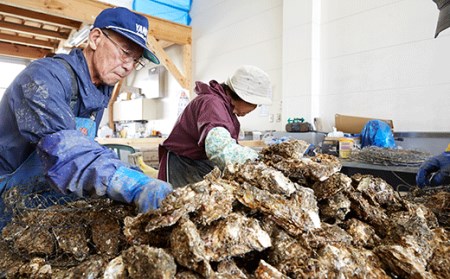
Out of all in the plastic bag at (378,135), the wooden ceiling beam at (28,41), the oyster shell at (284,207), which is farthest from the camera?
the wooden ceiling beam at (28,41)

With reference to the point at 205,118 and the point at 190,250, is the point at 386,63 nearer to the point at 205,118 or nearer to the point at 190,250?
the point at 205,118

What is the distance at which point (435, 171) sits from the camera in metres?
1.88

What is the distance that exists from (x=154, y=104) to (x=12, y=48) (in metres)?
3.71

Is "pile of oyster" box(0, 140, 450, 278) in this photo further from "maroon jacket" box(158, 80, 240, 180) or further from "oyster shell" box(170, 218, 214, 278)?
"maroon jacket" box(158, 80, 240, 180)

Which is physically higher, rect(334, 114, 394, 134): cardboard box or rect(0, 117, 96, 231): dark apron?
rect(334, 114, 394, 134): cardboard box

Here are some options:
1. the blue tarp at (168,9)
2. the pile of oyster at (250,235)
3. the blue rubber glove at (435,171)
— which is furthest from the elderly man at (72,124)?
the blue tarp at (168,9)

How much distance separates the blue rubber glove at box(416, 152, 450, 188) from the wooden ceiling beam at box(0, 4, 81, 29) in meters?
6.29

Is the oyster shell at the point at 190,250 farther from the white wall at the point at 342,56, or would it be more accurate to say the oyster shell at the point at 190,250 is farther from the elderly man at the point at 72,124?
the white wall at the point at 342,56

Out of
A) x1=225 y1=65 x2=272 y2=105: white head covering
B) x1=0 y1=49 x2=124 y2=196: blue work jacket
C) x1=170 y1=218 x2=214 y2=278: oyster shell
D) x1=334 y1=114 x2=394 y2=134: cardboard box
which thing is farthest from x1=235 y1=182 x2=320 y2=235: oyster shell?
x1=334 y1=114 x2=394 y2=134: cardboard box

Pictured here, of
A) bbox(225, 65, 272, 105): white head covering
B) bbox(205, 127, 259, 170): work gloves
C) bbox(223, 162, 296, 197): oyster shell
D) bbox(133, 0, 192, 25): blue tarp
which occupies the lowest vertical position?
bbox(223, 162, 296, 197): oyster shell

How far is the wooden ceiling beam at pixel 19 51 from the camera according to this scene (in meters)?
7.32

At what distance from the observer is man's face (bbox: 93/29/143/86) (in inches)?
50.9

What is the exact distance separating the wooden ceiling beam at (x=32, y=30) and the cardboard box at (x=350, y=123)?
237 inches

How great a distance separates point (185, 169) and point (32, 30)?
20.5ft
